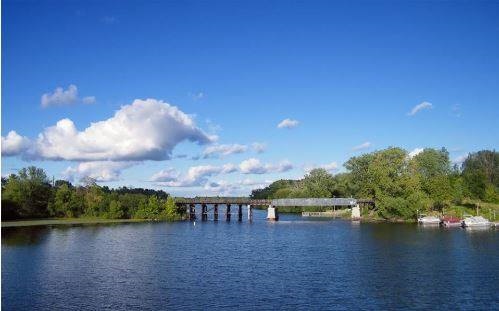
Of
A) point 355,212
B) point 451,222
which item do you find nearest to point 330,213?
point 355,212

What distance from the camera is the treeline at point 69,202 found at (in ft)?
462

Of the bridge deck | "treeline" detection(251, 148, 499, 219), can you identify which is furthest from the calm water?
the bridge deck

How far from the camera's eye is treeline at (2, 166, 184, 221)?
140875mm

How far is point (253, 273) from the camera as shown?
5447cm

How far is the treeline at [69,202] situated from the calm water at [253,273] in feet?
188

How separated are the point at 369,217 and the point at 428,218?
2655 centimetres

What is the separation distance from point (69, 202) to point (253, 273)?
112 meters

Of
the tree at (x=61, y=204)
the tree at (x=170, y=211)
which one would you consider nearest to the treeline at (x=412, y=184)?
the tree at (x=170, y=211)

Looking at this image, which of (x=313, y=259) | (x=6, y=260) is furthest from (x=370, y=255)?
(x=6, y=260)

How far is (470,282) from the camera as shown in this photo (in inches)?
1865

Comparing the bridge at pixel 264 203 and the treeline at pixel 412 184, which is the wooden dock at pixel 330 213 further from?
the treeline at pixel 412 184

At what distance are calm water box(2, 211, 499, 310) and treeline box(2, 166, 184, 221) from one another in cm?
5725

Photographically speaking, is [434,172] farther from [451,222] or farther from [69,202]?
[69,202]

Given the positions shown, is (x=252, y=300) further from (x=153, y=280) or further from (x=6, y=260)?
(x=6, y=260)
